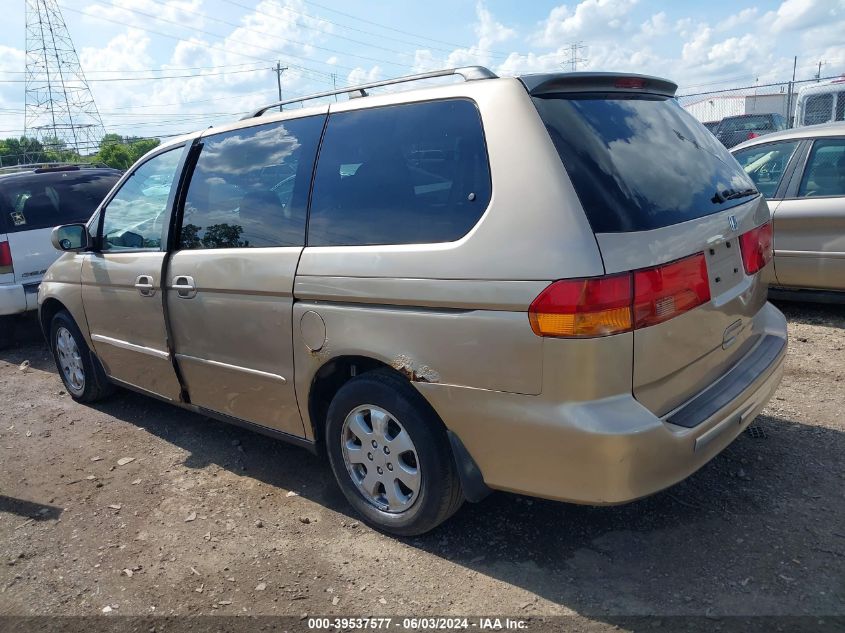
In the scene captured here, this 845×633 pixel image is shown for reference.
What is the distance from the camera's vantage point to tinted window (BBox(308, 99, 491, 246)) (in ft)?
9.14

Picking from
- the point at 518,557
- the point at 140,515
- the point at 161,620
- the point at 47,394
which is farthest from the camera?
the point at 47,394

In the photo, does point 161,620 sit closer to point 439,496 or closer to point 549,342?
point 439,496

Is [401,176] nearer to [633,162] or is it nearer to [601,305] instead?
[633,162]

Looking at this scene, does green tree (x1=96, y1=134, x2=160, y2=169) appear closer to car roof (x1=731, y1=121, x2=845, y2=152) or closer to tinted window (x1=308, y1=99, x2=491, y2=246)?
car roof (x1=731, y1=121, x2=845, y2=152)

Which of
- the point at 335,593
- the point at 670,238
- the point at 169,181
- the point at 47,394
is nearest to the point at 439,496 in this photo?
the point at 335,593

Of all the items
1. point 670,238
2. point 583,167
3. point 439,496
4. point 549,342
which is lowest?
point 439,496

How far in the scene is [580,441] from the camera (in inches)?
98.5

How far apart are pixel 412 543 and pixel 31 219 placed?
19.2 ft

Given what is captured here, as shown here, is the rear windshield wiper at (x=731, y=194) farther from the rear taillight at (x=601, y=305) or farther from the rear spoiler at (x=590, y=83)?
the rear taillight at (x=601, y=305)

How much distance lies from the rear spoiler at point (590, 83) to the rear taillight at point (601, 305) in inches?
32.3

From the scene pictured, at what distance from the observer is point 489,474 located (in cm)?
281

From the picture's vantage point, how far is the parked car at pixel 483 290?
8.25 ft

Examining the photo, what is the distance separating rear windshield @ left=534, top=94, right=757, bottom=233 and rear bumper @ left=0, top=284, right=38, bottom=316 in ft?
19.6

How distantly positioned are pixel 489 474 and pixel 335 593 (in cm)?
84
